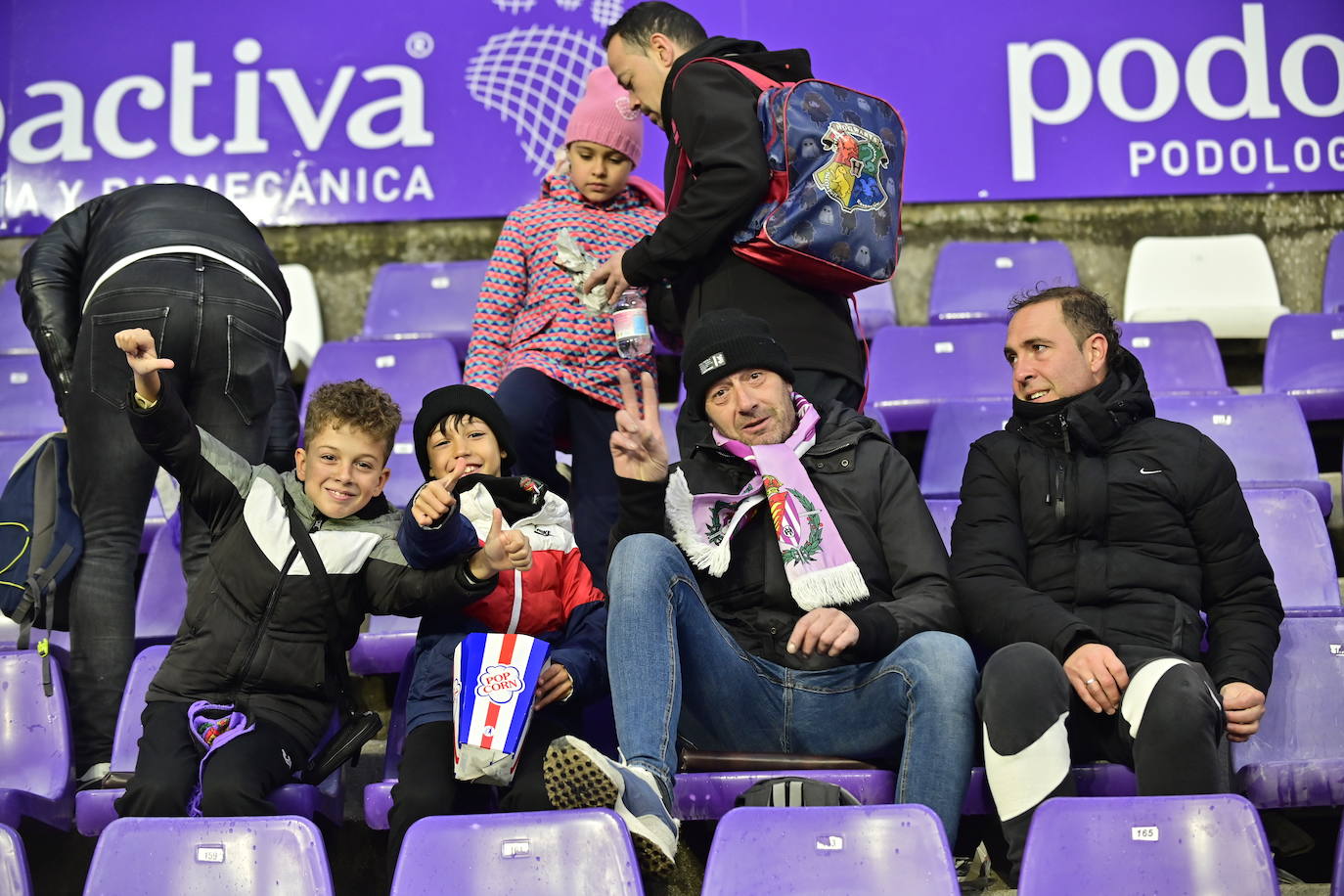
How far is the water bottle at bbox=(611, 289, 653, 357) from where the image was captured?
3.17m

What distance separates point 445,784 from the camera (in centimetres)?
252

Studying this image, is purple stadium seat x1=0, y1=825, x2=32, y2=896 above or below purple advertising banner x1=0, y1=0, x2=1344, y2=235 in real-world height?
below

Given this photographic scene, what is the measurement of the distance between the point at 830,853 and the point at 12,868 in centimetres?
120

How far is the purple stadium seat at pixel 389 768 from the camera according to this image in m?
2.60

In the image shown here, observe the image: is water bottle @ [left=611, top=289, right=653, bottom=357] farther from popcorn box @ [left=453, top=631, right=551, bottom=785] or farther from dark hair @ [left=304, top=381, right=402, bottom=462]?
popcorn box @ [left=453, top=631, right=551, bottom=785]

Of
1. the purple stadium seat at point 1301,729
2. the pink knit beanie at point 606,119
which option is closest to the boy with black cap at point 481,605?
the pink knit beanie at point 606,119

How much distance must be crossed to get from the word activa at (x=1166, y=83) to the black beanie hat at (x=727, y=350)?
2.98m

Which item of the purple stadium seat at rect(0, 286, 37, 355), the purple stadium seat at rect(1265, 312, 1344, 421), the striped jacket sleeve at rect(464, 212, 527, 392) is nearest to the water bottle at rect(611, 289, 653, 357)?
the striped jacket sleeve at rect(464, 212, 527, 392)

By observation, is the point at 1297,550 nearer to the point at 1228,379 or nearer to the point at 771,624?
the point at 771,624

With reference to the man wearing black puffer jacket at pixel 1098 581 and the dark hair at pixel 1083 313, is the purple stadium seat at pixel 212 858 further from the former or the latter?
the dark hair at pixel 1083 313

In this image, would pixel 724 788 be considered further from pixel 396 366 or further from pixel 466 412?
pixel 396 366

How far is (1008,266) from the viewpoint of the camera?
5.36m

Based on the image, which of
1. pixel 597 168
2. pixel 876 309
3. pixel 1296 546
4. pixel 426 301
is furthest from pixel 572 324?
pixel 876 309

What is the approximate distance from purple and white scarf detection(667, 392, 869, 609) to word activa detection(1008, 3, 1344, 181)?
3091 millimetres
